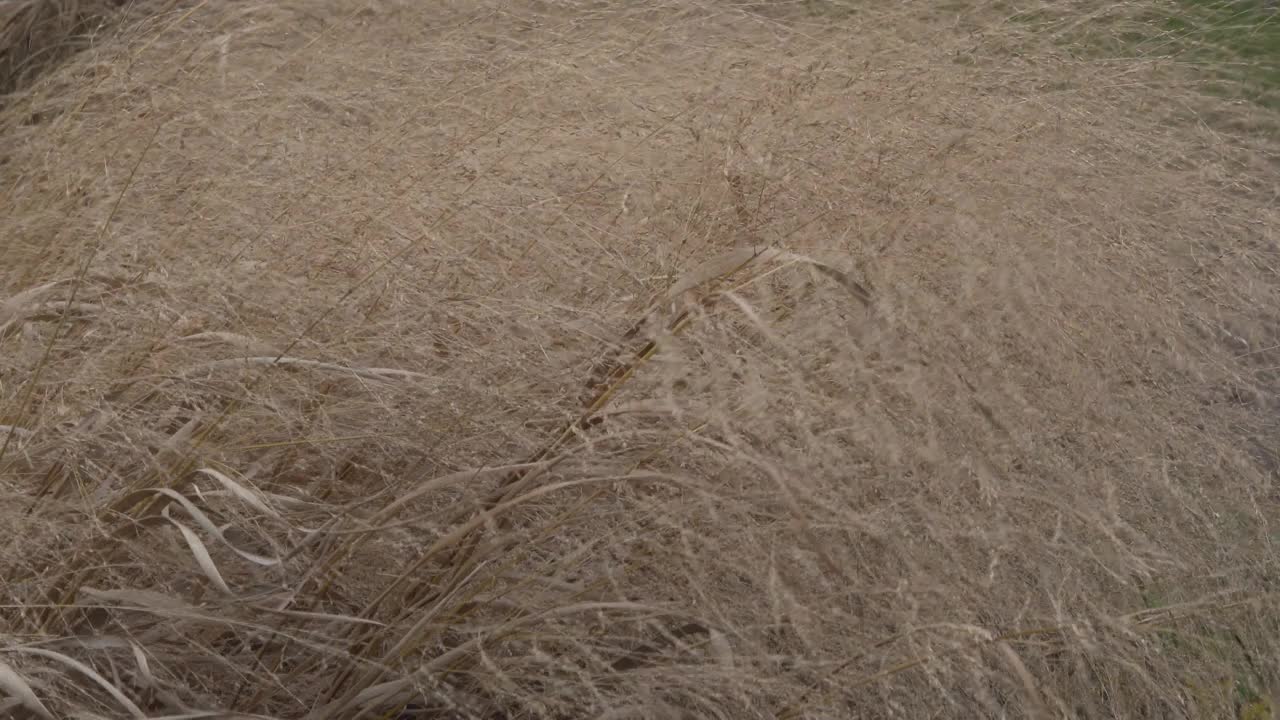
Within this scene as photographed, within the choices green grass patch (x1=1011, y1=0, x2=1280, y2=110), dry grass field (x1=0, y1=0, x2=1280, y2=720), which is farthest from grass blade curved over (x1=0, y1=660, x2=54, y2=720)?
green grass patch (x1=1011, y1=0, x2=1280, y2=110)

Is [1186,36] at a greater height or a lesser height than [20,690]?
lesser

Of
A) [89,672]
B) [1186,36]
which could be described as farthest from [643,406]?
Result: [1186,36]

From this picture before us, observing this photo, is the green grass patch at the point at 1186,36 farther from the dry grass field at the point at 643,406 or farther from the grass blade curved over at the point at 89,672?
the grass blade curved over at the point at 89,672

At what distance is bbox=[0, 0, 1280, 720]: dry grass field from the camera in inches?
55.2

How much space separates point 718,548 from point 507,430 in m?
0.27

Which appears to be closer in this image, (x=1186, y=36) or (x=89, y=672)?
(x=89, y=672)

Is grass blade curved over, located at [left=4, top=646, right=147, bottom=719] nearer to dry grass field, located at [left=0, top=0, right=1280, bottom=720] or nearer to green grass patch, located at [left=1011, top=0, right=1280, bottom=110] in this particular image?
dry grass field, located at [left=0, top=0, right=1280, bottom=720]

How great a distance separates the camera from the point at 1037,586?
1567mm

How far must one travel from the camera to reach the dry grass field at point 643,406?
140 cm

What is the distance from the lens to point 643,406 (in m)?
1.38

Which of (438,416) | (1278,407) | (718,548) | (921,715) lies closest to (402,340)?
(438,416)

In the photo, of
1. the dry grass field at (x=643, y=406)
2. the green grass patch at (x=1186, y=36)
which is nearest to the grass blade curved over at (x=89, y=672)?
the dry grass field at (x=643, y=406)

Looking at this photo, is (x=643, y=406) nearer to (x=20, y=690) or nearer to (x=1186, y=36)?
(x=20, y=690)

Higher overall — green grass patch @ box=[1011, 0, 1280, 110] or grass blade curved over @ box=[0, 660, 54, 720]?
grass blade curved over @ box=[0, 660, 54, 720]
